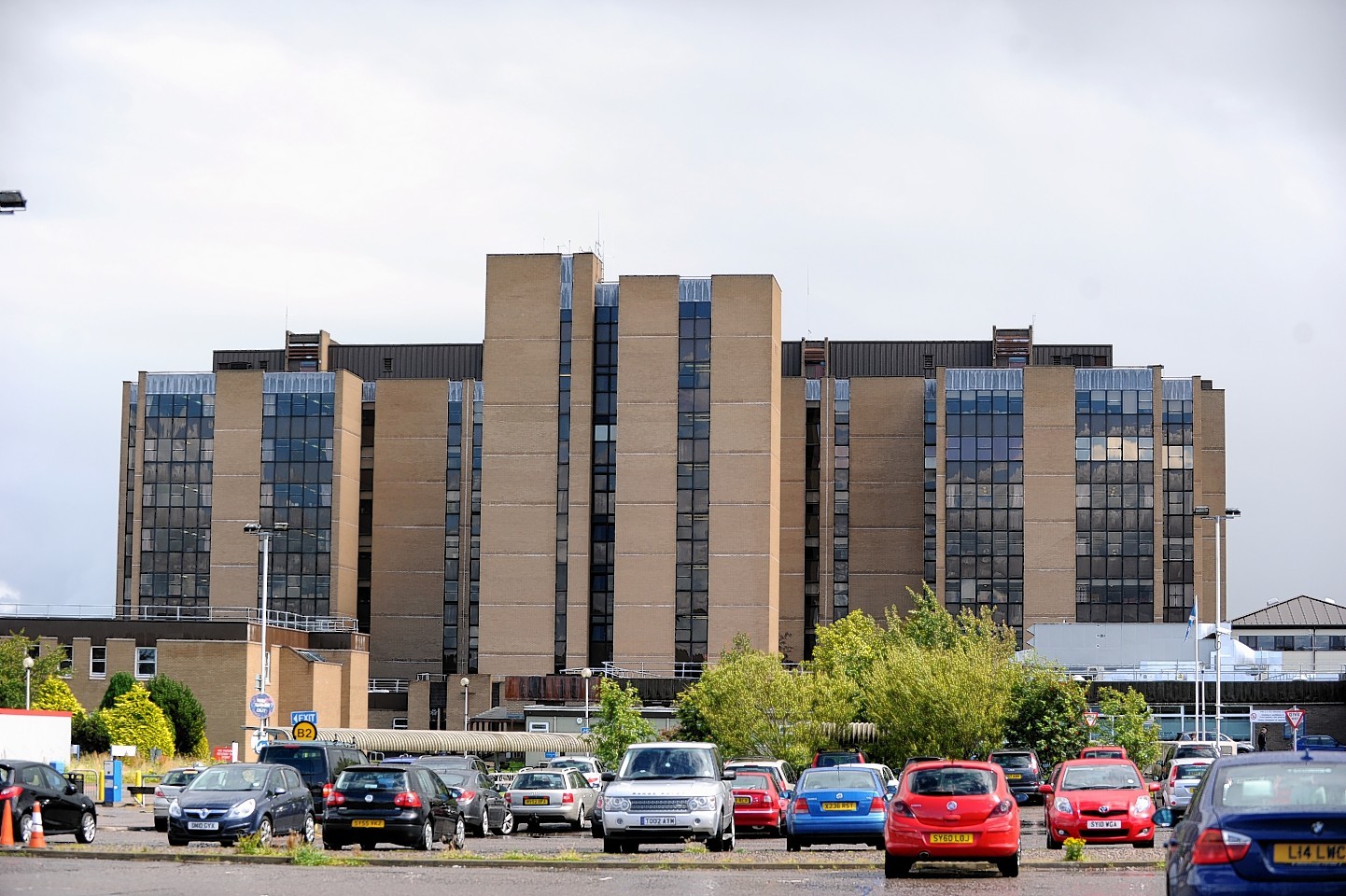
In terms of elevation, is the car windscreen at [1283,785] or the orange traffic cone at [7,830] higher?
the car windscreen at [1283,785]

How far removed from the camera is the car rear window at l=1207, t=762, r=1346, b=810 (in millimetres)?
13430

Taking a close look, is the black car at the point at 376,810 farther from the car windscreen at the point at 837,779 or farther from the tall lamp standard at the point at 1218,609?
the tall lamp standard at the point at 1218,609

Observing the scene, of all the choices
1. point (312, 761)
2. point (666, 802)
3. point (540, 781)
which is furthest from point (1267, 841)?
point (540, 781)

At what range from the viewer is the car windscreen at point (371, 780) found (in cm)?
2794

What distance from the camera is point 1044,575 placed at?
109 metres

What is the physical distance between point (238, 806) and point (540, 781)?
48.6 ft

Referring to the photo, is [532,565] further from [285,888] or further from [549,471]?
[285,888]

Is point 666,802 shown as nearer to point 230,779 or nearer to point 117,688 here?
point 230,779

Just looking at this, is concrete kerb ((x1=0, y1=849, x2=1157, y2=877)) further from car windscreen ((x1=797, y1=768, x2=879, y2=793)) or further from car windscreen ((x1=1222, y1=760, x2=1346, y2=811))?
car windscreen ((x1=1222, y1=760, x2=1346, y2=811))

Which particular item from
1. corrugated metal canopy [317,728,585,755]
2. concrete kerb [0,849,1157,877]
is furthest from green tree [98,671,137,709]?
concrete kerb [0,849,1157,877]

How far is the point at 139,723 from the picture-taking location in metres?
68.4

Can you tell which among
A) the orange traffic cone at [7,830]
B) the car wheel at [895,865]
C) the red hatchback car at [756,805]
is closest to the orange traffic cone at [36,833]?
the orange traffic cone at [7,830]

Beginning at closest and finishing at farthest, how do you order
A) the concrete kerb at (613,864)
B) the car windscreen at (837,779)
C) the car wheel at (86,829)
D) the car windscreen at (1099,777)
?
the concrete kerb at (613,864)
the car windscreen at (1099,777)
the car windscreen at (837,779)
the car wheel at (86,829)

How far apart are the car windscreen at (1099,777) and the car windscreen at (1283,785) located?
602 inches
